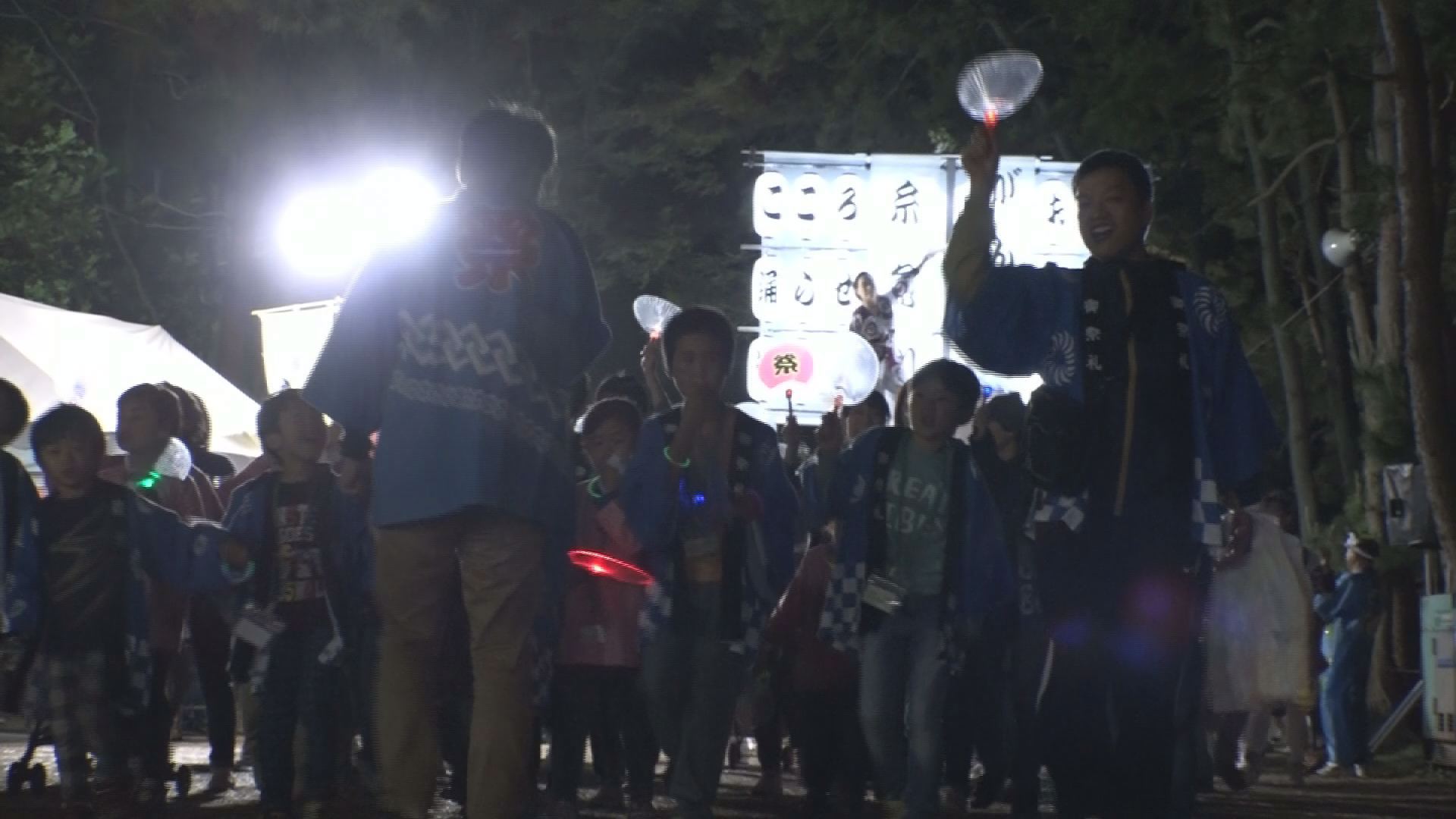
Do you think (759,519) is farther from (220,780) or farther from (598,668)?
(220,780)

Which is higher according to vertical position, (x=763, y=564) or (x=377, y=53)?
(x=377, y=53)

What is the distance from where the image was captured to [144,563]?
788cm

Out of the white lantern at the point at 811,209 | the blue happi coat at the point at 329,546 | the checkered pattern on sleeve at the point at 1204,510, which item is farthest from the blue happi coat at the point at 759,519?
the white lantern at the point at 811,209

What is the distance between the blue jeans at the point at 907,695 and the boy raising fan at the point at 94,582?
2367 millimetres

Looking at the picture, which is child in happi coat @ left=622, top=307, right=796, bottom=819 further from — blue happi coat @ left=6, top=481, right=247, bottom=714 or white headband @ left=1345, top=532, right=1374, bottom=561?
white headband @ left=1345, top=532, right=1374, bottom=561

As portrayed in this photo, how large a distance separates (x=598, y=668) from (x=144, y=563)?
5.93ft

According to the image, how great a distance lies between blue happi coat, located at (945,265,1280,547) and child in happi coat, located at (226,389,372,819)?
3.27 meters

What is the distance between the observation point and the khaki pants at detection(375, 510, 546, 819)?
5309 millimetres

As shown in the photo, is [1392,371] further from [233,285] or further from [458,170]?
[233,285]

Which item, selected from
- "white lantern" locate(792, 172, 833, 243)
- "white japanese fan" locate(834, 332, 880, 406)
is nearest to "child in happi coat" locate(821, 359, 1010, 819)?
"white japanese fan" locate(834, 332, 880, 406)

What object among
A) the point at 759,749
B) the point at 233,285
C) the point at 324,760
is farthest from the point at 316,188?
the point at 324,760

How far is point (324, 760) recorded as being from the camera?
7.80 m

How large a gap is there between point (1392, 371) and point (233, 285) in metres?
16.2

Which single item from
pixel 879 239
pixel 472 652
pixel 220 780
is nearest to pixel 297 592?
pixel 220 780
